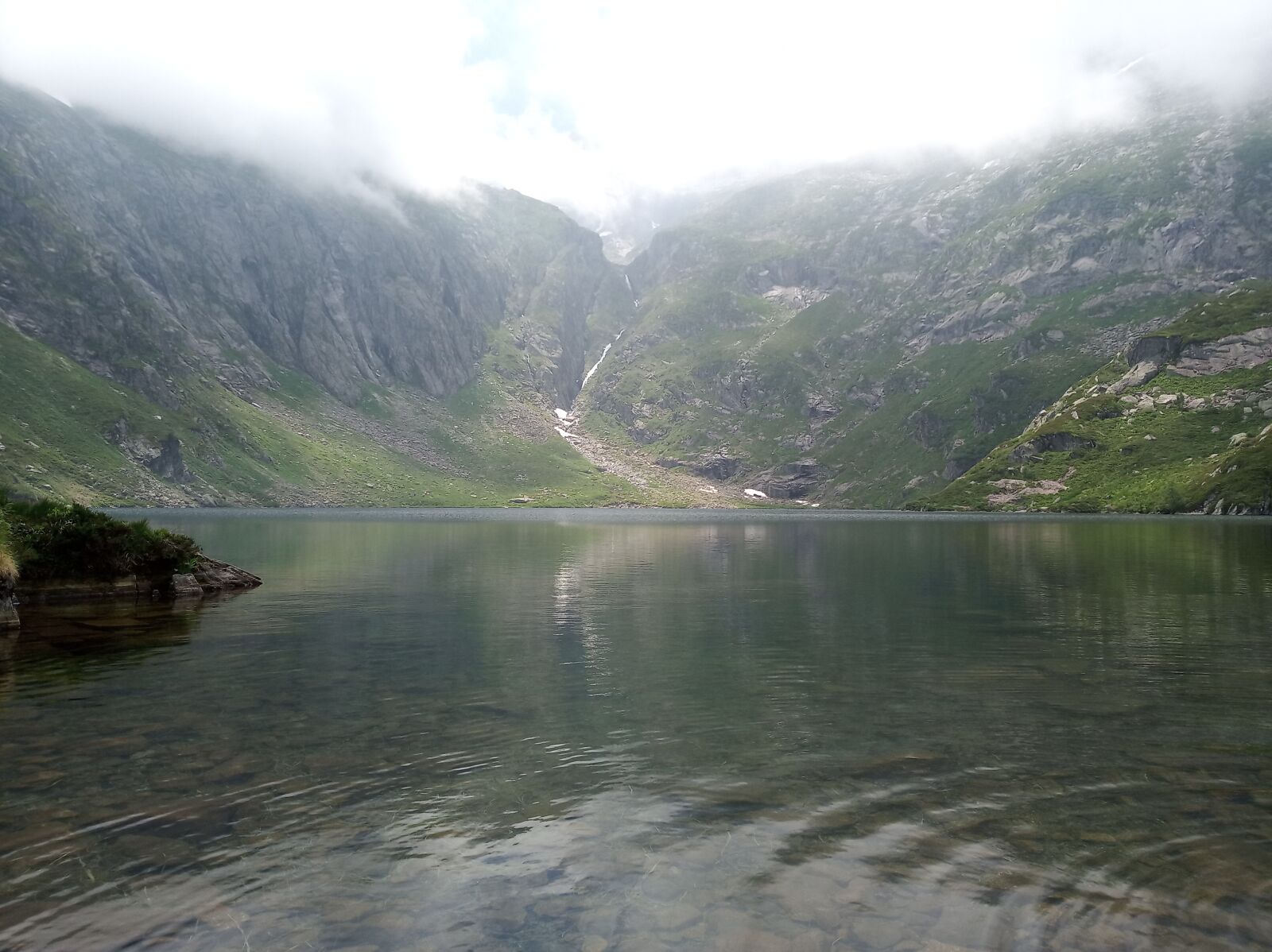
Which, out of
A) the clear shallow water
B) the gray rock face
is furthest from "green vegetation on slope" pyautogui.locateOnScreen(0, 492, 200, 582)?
the clear shallow water

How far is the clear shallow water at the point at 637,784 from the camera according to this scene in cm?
1237

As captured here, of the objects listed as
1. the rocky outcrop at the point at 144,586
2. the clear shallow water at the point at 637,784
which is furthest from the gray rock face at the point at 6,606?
the rocky outcrop at the point at 144,586

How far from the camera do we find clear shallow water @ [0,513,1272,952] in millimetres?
12367

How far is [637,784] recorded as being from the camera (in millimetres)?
18750

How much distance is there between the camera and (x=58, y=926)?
1188cm

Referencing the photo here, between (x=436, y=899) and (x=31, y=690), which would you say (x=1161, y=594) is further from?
(x=31, y=690)

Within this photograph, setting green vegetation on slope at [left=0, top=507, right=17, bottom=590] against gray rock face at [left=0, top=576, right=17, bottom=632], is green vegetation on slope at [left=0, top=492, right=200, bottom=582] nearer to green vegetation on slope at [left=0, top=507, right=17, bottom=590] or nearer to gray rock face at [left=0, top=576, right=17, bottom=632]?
green vegetation on slope at [left=0, top=507, right=17, bottom=590]

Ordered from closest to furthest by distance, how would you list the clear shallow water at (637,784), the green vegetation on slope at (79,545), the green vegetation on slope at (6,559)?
1. the clear shallow water at (637,784)
2. the green vegetation on slope at (6,559)
3. the green vegetation on slope at (79,545)

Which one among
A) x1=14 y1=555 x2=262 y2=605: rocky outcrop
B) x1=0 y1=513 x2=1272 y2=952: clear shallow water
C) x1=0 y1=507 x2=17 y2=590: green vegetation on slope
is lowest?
x1=0 y1=513 x2=1272 y2=952: clear shallow water

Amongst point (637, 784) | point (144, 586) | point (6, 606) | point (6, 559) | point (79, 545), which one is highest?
point (79, 545)

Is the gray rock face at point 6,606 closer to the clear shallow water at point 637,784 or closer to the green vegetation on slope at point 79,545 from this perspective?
the clear shallow water at point 637,784

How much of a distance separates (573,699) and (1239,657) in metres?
27.8

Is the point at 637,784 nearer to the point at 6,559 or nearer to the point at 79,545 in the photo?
the point at 6,559

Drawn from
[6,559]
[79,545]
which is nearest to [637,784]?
[6,559]
